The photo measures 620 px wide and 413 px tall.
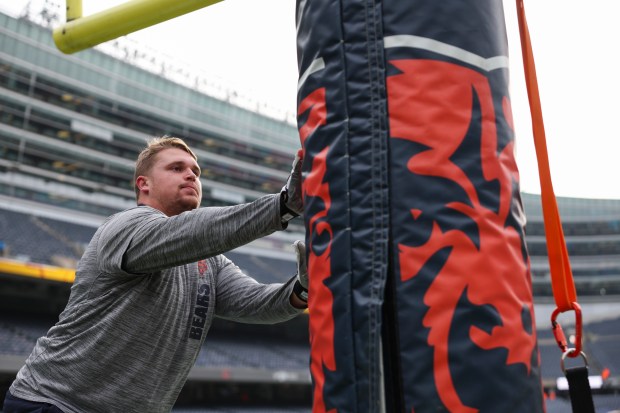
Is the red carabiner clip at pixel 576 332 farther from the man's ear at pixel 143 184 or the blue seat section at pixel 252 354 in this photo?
the blue seat section at pixel 252 354

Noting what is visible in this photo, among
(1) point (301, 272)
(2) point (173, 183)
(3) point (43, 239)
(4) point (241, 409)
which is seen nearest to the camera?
(1) point (301, 272)

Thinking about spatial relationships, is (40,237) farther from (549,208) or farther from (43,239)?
Answer: (549,208)

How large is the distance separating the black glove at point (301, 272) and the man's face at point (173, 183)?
1.48 feet

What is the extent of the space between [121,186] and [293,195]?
2515 cm

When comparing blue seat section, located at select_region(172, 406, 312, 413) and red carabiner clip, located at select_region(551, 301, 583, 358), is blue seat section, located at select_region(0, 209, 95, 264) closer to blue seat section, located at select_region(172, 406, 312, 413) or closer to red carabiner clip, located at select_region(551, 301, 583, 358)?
blue seat section, located at select_region(172, 406, 312, 413)

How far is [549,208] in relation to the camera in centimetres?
116

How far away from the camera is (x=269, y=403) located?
20844mm

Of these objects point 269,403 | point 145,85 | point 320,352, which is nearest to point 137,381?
point 320,352

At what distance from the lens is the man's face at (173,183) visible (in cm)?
198

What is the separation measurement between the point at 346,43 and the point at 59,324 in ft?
4.59

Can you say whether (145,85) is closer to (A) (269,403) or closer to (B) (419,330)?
(A) (269,403)

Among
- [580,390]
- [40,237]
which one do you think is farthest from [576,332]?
[40,237]

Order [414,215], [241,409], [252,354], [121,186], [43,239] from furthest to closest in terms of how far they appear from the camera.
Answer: [121,186] < [252,354] < [43,239] < [241,409] < [414,215]

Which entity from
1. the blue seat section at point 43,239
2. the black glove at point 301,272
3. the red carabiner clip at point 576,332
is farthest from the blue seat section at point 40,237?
the red carabiner clip at point 576,332
